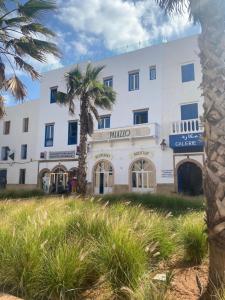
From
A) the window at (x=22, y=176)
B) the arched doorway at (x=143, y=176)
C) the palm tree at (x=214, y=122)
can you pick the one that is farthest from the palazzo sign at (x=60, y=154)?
the palm tree at (x=214, y=122)

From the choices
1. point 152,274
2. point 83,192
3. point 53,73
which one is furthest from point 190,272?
point 53,73

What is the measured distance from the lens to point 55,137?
30.5 metres

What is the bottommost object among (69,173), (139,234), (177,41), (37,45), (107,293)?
(107,293)

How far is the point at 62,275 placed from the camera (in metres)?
4.45

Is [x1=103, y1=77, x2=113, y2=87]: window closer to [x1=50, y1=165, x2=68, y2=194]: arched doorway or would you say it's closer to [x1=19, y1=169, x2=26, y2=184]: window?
[x1=50, y1=165, x2=68, y2=194]: arched doorway

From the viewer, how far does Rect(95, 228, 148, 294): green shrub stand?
4.57 meters

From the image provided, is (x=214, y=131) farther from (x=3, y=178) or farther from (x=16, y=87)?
(x=3, y=178)

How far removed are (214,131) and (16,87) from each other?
37.7 ft

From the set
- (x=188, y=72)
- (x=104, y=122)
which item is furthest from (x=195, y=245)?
(x=104, y=122)

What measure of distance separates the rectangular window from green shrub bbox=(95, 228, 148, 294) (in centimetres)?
1941

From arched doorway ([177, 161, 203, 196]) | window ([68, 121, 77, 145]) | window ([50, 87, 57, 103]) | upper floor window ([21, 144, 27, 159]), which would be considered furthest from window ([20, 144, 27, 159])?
arched doorway ([177, 161, 203, 196])

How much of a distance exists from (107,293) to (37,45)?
38.8ft

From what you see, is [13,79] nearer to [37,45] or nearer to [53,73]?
[37,45]

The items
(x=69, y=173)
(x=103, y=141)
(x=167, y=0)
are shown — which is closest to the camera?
(x=167, y=0)
